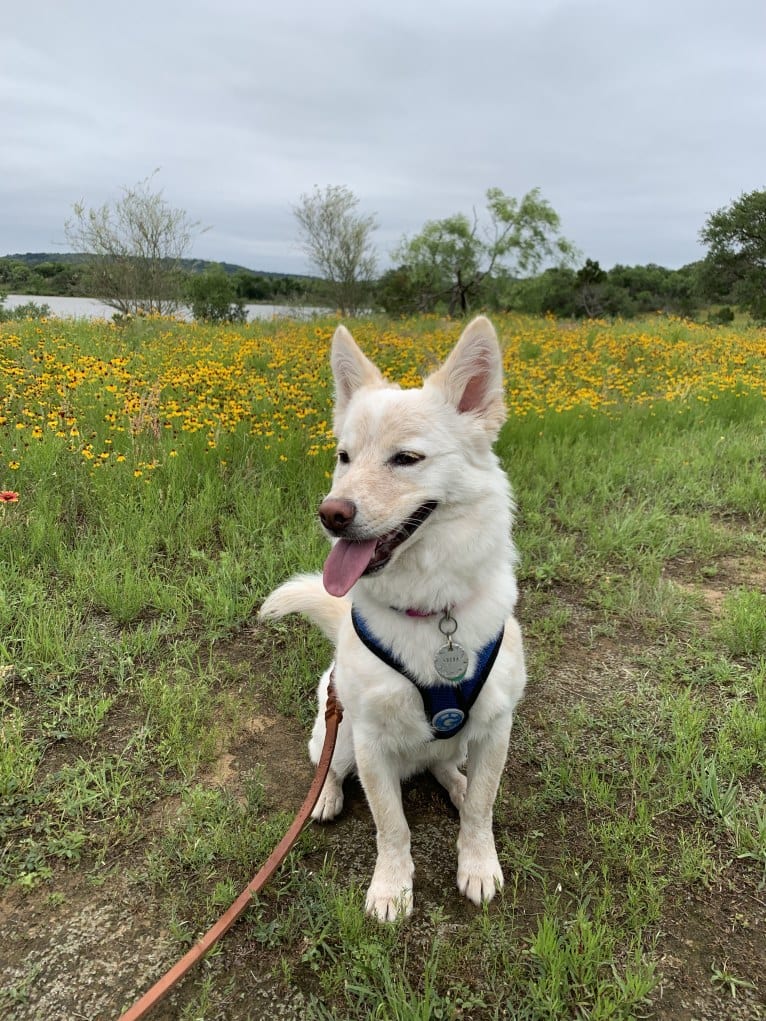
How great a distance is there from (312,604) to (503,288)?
76.5ft

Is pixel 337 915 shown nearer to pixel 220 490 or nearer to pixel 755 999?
pixel 755 999

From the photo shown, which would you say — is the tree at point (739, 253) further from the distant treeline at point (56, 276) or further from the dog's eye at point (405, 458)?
the dog's eye at point (405, 458)

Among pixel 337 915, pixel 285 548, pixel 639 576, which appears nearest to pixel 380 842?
pixel 337 915

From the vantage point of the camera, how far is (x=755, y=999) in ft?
4.90

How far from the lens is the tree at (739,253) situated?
26.6 m

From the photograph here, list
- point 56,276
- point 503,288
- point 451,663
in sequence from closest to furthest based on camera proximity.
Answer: point 451,663, point 56,276, point 503,288

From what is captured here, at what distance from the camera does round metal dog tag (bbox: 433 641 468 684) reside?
1.71 metres

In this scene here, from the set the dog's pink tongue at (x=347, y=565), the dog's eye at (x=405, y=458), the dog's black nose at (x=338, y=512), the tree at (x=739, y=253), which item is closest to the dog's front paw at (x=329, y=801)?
the dog's pink tongue at (x=347, y=565)

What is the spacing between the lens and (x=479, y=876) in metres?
1.79

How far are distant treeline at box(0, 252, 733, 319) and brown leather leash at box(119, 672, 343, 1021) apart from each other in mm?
16558

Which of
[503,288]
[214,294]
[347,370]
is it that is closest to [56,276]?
[214,294]

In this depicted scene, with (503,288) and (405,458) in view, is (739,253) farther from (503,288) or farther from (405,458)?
(405,458)

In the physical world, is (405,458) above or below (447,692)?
above

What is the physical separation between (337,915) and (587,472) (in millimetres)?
3907
